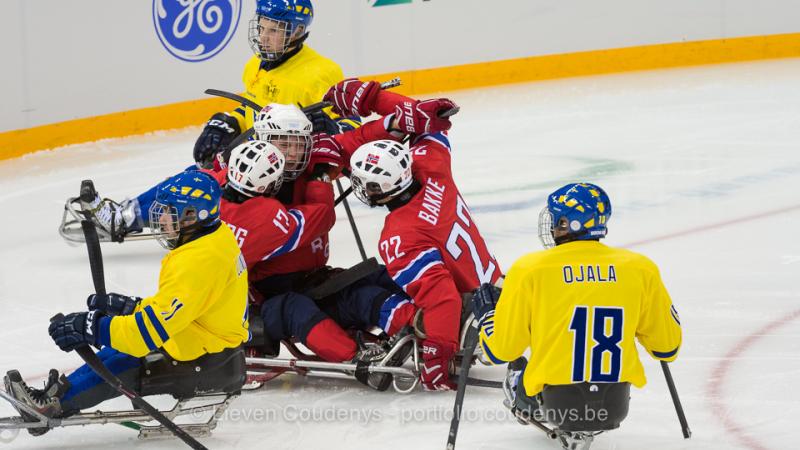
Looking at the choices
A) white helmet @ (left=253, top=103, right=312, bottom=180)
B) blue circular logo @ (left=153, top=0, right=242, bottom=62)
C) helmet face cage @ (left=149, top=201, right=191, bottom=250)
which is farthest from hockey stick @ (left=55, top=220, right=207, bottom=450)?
blue circular logo @ (left=153, top=0, right=242, bottom=62)

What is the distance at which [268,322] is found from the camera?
16.0 feet

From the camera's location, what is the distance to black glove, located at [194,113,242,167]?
6.12 metres

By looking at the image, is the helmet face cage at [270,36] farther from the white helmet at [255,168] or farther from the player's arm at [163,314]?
the player's arm at [163,314]

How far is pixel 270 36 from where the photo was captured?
595 cm

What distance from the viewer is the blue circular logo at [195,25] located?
29.3 ft

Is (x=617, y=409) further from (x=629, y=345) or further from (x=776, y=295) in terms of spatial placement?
(x=776, y=295)

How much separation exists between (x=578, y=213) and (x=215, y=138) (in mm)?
2828

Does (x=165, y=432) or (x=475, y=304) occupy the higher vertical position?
(x=475, y=304)

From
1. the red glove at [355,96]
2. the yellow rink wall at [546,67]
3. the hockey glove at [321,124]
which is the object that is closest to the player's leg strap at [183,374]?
the red glove at [355,96]

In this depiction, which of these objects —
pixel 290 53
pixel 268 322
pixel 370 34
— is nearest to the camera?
pixel 268 322

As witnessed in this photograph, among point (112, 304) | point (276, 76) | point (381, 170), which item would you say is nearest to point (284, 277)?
point (381, 170)

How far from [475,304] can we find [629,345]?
1.83ft

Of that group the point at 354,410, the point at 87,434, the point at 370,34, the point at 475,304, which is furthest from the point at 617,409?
the point at 370,34

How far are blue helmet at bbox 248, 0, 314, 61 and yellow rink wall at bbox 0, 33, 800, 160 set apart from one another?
3.47 meters
